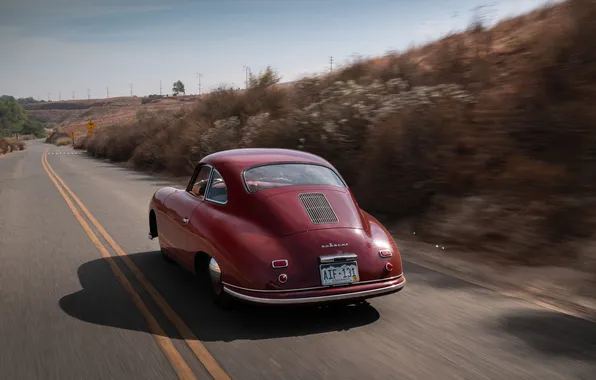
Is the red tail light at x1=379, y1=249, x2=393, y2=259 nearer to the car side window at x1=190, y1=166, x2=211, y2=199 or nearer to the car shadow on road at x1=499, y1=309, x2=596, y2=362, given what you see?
the car shadow on road at x1=499, y1=309, x2=596, y2=362

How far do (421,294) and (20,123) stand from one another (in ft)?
589

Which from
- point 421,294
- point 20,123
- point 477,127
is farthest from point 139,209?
point 20,123

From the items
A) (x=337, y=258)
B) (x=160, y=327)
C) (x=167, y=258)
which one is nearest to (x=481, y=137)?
(x=167, y=258)

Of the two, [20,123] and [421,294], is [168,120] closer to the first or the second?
[421,294]

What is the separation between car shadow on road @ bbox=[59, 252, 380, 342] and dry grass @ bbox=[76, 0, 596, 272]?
3235 mm

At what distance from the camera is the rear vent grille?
533cm

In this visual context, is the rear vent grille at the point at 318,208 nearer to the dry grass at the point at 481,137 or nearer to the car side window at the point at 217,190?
the car side window at the point at 217,190

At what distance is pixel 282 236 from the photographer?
201 inches

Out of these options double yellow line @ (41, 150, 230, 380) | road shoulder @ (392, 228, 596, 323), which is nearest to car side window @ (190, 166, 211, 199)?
double yellow line @ (41, 150, 230, 380)

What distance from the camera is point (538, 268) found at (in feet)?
22.8

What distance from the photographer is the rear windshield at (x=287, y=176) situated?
5.85 m

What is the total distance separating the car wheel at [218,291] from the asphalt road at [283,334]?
11cm

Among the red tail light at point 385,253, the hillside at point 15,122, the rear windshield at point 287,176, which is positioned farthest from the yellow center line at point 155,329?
the hillside at point 15,122

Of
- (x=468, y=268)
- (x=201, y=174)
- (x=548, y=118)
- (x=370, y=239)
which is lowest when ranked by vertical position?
(x=468, y=268)
